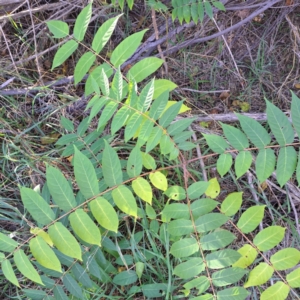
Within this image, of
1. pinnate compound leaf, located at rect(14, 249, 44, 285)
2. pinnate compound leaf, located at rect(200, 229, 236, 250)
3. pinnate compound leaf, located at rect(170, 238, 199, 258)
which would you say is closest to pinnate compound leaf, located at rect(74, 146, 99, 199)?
pinnate compound leaf, located at rect(14, 249, 44, 285)

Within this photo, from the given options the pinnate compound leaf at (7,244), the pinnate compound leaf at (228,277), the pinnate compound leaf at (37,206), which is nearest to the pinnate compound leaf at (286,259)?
the pinnate compound leaf at (228,277)

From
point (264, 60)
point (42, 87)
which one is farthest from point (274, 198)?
point (42, 87)

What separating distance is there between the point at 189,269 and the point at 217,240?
0.64 ft

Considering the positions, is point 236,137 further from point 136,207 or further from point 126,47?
point 126,47

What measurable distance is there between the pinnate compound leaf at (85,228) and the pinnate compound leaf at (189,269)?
447mm

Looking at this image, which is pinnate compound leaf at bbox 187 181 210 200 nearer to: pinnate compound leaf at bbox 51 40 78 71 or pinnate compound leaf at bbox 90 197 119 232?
pinnate compound leaf at bbox 90 197 119 232

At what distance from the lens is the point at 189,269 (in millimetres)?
1711

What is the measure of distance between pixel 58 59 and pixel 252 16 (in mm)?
1569

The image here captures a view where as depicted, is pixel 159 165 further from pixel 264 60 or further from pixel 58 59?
pixel 264 60

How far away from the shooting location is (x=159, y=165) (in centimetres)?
243

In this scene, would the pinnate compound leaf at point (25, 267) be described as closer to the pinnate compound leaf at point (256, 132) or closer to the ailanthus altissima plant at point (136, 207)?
the ailanthus altissima plant at point (136, 207)

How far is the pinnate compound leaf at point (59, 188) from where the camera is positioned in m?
1.54

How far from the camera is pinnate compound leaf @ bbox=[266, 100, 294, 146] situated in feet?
5.31

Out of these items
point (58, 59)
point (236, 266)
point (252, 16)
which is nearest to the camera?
point (236, 266)
